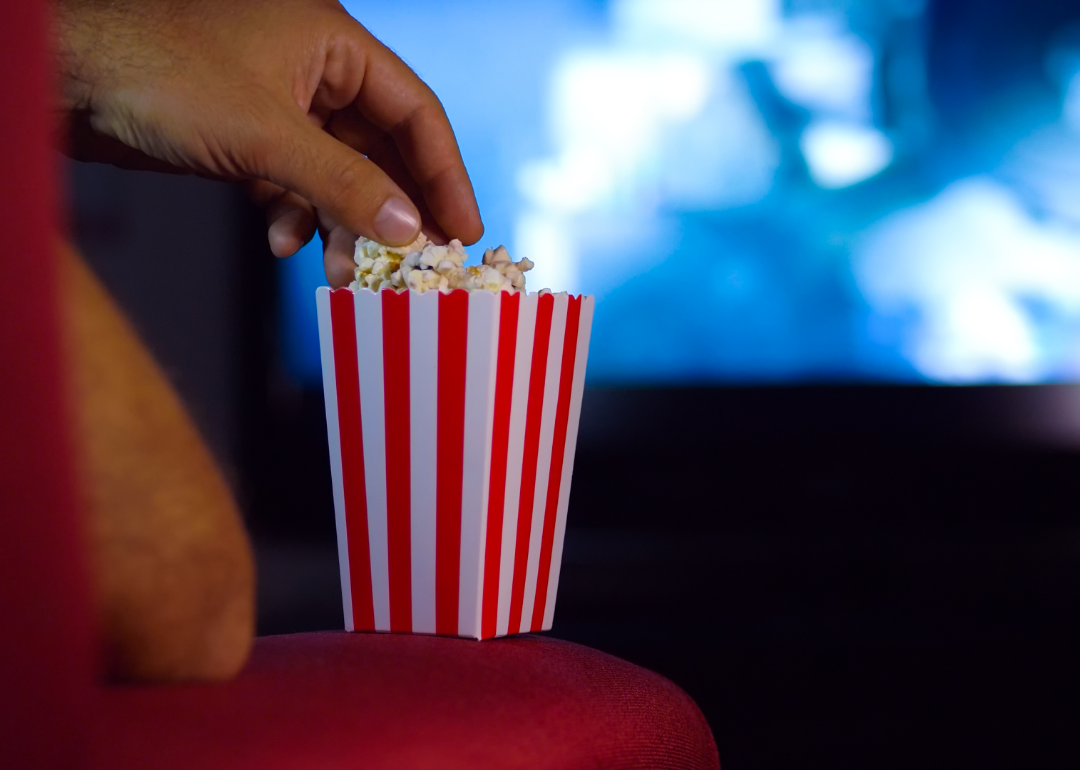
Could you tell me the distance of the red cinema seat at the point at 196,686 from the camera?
0.29 meters

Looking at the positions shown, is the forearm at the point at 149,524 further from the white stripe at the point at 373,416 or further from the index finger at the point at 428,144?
the index finger at the point at 428,144

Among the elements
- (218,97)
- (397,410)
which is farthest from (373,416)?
(218,97)

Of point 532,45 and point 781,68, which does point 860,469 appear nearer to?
point 781,68

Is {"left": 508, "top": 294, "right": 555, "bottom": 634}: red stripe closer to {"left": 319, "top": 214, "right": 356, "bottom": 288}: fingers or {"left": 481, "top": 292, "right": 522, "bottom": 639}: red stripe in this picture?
{"left": 481, "top": 292, "right": 522, "bottom": 639}: red stripe

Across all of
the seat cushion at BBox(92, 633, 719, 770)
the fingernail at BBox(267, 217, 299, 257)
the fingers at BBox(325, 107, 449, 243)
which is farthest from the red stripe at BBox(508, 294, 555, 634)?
the fingernail at BBox(267, 217, 299, 257)

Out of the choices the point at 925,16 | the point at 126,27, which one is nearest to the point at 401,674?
the point at 126,27

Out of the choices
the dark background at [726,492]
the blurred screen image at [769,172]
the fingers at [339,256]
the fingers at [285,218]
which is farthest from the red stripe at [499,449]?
the blurred screen image at [769,172]

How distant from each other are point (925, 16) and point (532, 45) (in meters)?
1.04

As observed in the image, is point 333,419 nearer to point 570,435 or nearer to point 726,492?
point 570,435

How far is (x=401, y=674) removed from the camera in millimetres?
570

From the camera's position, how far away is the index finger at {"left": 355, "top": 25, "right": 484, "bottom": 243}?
120 cm

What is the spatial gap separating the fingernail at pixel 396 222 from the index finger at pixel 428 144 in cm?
28

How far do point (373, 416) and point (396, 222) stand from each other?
20 cm

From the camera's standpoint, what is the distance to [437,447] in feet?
2.92
